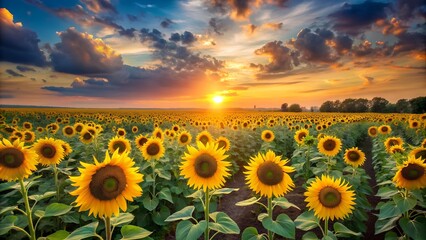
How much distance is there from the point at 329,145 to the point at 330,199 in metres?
4.04

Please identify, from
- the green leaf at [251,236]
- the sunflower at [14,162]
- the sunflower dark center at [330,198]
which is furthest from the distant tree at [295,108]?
the sunflower at [14,162]

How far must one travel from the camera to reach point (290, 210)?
761 centimetres

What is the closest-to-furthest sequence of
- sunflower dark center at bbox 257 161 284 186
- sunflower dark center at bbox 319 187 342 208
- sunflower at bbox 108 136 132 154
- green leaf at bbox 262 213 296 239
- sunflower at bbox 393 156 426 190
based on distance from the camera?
1. green leaf at bbox 262 213 296 239
2. sunflower dark center at bbox 319 187 342 208
3. sunflower dark center at bbox 257 161 284 186
4. sunflower at bbox 393 156 426 190
5. sunflower at bbox 108 136 132 154

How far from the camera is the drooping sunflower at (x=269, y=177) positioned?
4270 mm

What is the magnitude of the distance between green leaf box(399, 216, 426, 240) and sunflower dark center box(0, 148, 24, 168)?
5666 mm

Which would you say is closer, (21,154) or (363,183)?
(21,154)

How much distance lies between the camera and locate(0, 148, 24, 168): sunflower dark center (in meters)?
4.20

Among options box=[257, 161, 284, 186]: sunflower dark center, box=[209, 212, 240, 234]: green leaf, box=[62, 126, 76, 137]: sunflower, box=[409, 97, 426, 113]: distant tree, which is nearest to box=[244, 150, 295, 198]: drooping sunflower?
box=[257, 161, 284, 186]: sunflower dark center

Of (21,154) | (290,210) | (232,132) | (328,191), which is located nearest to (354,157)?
(290,210)

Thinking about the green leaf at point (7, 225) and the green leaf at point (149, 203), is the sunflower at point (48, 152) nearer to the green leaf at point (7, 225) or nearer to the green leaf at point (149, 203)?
the green leaf at point (149, 203)

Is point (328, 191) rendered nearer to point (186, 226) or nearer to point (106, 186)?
point (186, 226)

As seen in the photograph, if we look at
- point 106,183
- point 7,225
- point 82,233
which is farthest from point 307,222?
point 7,225

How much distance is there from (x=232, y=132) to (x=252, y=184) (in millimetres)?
10918

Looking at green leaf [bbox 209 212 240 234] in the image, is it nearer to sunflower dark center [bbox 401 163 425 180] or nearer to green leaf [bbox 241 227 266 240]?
green leaf [bbox 241 227 266 240]
